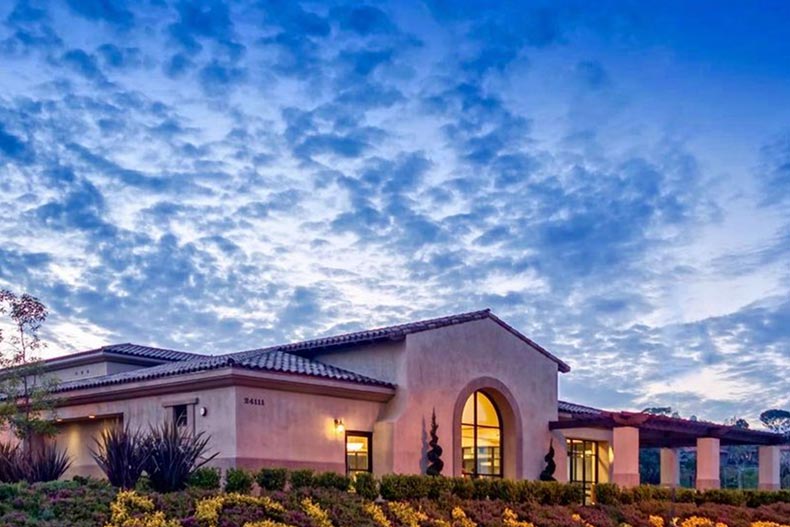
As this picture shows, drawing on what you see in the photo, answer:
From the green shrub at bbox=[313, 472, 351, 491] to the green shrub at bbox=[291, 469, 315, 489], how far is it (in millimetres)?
95

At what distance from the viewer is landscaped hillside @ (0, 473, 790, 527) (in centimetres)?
1448

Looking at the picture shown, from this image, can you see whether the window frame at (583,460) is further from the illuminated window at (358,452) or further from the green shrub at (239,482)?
the green shrub at (239,482)

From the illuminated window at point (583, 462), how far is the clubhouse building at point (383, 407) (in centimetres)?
5

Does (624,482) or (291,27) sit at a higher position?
(291,27)

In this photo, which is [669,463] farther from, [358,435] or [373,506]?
[373,506]

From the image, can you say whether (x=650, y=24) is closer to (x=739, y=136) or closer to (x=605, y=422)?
(x=739, y=136)

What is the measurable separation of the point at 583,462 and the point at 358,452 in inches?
390

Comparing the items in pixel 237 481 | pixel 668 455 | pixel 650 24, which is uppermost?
pixel 650 24

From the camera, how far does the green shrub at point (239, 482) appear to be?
1722 cm

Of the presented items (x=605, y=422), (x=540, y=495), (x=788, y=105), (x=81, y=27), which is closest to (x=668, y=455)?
(x=605, y=422)

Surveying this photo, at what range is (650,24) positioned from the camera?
19047 mm

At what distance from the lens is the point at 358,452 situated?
24.8 metres

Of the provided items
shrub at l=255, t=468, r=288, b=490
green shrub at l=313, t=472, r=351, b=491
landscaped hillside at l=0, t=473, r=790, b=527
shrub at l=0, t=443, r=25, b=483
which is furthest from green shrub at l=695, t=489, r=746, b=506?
shrub at l=0, t=443, r=25, b=483

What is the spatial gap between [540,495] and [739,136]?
9.56 meters
